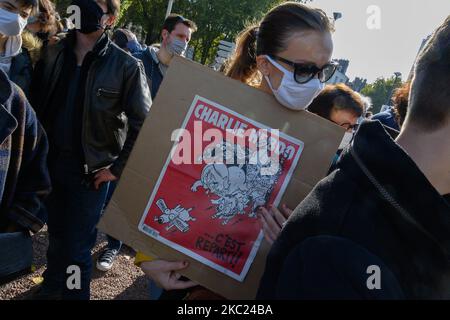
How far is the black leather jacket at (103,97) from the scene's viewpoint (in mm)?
2277

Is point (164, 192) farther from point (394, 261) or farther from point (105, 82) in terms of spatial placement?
point (105, 82)

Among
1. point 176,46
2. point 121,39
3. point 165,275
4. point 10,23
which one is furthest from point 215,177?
point 121,39

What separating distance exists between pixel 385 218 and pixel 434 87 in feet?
1.07

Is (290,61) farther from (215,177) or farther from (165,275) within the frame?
(165,275)

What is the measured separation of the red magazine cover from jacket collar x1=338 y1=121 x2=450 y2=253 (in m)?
0.48

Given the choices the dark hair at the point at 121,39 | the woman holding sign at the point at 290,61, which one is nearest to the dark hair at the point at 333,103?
the woman holding sign at the point at 290,61

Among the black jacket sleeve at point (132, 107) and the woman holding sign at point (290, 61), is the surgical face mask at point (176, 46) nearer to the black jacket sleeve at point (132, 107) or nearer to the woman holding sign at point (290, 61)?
the black jacket sleeve at point (132, 107)

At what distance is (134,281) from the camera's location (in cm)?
335

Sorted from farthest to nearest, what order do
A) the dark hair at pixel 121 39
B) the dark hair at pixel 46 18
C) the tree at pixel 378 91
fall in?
the tree at pixel 378 91 < the dark hair at pixel 121 39 < the dark hair at pixel 46 18

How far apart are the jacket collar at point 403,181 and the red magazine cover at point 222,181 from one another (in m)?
0.48

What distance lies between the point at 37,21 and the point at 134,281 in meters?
2.37

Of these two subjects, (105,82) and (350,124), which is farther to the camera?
(350,124)

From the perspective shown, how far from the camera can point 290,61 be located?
150 centimetres

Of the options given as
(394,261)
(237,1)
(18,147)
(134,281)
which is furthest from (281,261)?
(237,1)
